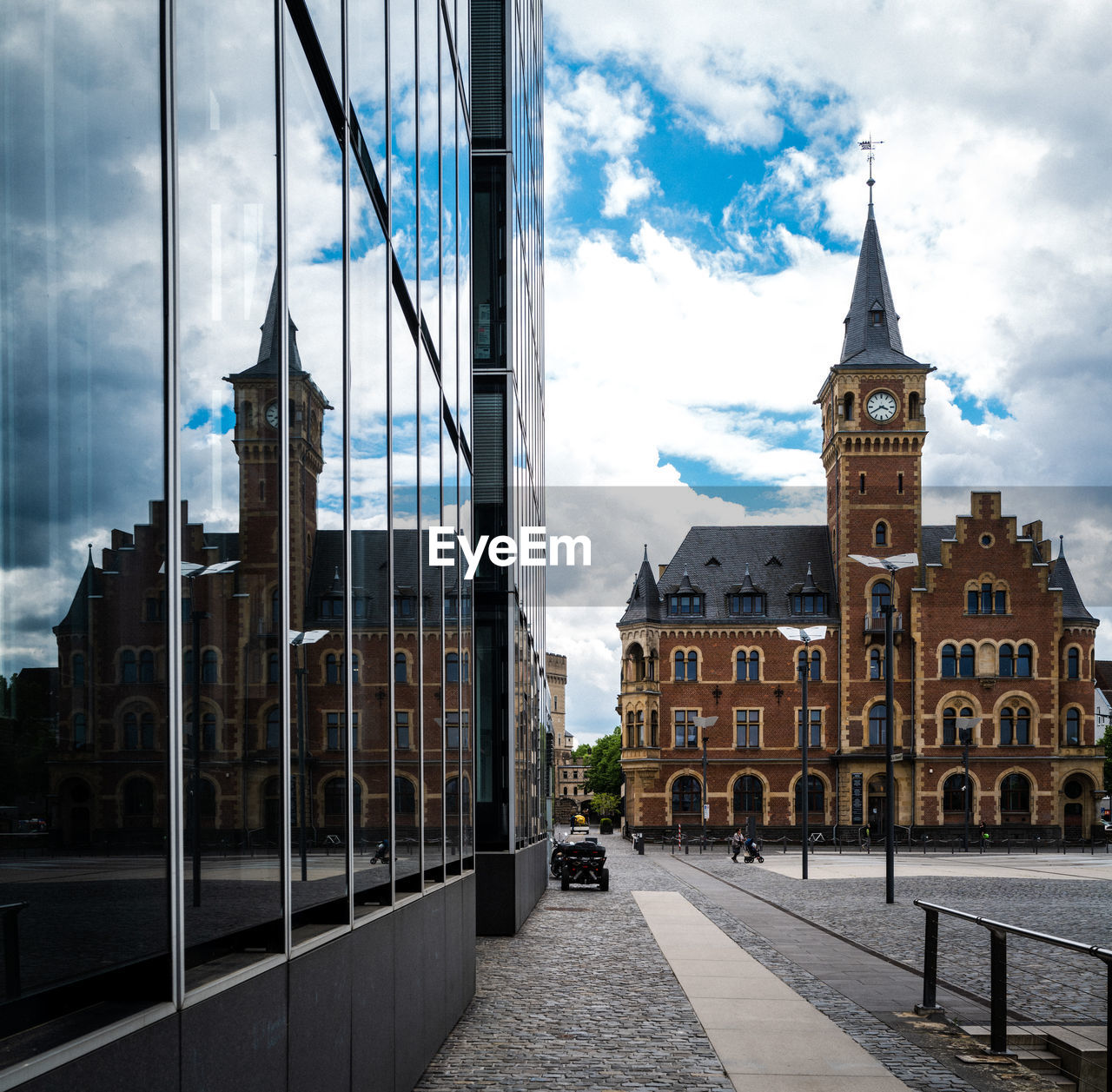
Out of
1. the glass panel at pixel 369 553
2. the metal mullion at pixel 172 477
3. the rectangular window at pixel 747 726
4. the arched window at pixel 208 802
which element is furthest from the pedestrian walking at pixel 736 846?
the metal mullion at pixel 172 477

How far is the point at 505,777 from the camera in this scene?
18141 mm

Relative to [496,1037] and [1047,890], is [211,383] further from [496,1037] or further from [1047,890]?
[1047,890]

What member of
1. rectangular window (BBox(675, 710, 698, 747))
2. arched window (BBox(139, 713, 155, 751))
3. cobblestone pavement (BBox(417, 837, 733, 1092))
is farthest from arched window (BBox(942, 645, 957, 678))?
arched window (BBox(139, 713, 155, 751))

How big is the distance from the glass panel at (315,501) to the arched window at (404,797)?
5.19 ft

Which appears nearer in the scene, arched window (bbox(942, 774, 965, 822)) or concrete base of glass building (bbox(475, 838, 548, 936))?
concrete base of glass building (bbox(475, 838, 548, 936))

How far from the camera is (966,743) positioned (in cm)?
5894

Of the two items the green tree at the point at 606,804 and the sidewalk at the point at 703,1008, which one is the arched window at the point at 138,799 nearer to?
the sidewalk at the point at 703,1008

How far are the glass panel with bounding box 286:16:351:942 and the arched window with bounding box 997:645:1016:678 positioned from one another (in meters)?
66.1

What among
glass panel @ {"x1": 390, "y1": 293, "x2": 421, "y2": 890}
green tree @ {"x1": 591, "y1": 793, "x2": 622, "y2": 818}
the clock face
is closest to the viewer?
glass panel @ {"x1": 390, "y1": 293, "x2": 421, "y2": 890}

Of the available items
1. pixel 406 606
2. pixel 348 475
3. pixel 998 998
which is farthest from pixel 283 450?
pixel 998 998

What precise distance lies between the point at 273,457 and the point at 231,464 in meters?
0.63

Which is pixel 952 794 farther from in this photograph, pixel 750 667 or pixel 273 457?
pixel 273 457

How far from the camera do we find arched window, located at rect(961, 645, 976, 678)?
222 ft

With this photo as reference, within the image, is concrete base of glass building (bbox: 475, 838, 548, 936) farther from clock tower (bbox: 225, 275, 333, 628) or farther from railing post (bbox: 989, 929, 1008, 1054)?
clock tower (bbox: 225, 275, 333, 628)
